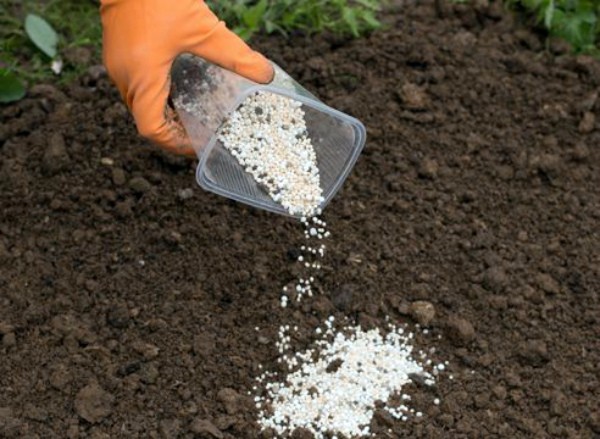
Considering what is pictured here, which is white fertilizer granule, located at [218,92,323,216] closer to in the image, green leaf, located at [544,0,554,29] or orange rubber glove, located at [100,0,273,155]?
orange rubber glove, located at [100,0,273,155]

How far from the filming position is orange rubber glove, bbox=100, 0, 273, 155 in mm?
2713

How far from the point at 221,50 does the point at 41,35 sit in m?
1.16

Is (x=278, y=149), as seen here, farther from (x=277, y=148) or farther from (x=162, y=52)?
(x=162, y=52)

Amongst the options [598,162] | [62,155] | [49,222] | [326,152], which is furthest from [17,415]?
[598,162]

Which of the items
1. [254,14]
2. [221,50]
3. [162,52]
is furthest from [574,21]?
[162,52]

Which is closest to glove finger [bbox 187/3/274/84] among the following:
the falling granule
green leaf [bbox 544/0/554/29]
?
the falling granule

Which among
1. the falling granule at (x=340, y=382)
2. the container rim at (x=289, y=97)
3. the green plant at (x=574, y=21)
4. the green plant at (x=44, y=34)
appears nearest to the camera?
the container rim at (x=289, y=97)

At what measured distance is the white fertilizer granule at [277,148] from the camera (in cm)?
286

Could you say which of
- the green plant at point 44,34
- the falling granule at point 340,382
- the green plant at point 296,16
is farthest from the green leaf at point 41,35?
the falling granule at point 340,382

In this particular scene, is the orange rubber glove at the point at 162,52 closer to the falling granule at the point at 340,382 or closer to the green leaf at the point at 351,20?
the falling granule at the point at 340,382

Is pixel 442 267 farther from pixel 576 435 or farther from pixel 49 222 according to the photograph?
pixel 49 222

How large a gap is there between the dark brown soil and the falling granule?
0.04m

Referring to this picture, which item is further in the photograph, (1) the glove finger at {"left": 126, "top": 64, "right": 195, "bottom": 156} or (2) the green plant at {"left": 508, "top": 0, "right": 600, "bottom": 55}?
(2) the green plant at {"left": 508, "top": 0, "right": 600, "bottom": 55}

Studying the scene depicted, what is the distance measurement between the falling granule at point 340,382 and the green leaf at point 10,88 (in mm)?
1205
